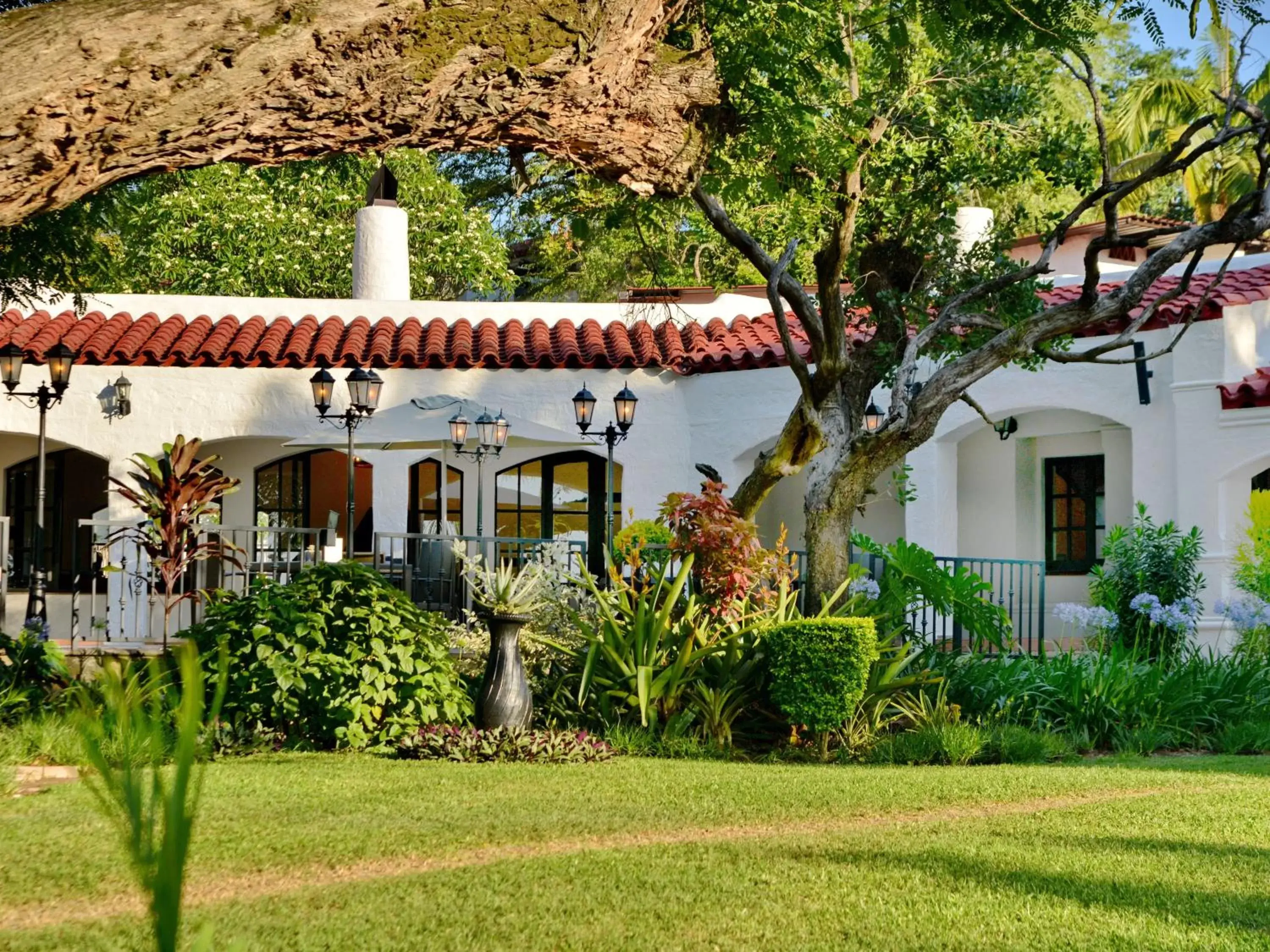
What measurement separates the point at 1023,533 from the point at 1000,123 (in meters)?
6.34

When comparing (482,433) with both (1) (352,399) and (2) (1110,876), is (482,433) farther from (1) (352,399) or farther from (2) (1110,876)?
(2) (1110,876)

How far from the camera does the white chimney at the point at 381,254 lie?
19.6m

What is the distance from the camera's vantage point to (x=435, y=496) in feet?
59.7

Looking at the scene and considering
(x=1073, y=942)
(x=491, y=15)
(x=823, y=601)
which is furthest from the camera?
(x=823, y=601)

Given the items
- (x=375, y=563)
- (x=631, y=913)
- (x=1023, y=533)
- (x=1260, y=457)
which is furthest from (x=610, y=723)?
(x=1023, y=533)

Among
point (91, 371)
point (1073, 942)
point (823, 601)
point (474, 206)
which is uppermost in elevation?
point (474, 206)

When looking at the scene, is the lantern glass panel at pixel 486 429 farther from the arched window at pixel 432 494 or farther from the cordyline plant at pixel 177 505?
the arched window at pixel 432 494

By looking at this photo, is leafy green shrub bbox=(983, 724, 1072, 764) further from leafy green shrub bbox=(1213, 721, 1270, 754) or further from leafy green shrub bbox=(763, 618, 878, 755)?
leafy green shrub bbox=(1213, 721, 1270, 754)

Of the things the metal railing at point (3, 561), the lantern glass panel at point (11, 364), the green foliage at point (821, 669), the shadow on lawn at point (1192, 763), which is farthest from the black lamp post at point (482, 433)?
the shadow on lawn at point (1192, 763)

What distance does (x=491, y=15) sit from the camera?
143 inches

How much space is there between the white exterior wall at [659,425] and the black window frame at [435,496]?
0.57ft

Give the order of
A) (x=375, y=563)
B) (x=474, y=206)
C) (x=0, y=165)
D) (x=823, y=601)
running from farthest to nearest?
(x=474, y=206) → (x=375, y=563) → (x=823, y=601) → (x=0, y=165)

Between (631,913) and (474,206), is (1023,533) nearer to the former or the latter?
(631,913)

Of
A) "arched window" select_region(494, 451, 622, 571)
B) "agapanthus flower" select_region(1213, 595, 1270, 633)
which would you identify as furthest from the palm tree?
"agapanthus flower" select_region(1213, 595, 1270, 633)
